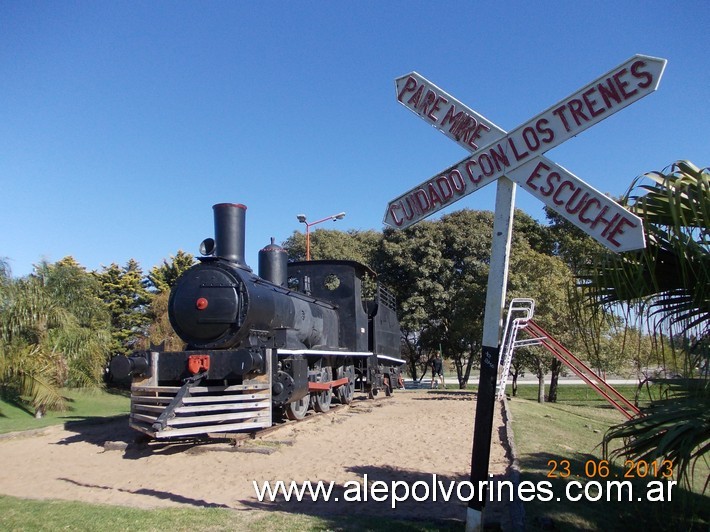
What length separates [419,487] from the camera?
6.16 metres

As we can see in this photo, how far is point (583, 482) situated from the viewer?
6168 millimetres

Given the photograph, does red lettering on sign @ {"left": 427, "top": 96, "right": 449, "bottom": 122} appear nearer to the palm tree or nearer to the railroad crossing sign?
the railroad crossing sign

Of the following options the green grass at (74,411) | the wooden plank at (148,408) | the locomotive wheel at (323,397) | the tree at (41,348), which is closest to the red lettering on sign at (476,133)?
the wooden plank at (148,408)

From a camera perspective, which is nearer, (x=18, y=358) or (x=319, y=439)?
(x=319, y=439)

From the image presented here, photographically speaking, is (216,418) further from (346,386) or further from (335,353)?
(346,386)

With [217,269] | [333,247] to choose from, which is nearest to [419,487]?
[217,269]

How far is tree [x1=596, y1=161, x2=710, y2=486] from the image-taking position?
3502 mm

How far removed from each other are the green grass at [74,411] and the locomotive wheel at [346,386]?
5308mm

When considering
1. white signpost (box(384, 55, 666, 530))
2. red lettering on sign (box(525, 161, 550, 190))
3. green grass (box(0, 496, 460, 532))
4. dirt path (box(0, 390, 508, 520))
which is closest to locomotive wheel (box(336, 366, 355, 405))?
dirt path (box(0, 390, 508, 520))

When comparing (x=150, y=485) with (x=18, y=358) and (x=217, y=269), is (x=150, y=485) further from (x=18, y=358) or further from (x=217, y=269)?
(x=18, y=358)

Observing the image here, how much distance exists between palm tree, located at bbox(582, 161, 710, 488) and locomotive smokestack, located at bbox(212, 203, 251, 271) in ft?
23.3

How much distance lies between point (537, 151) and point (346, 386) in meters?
12.4

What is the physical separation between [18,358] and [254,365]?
6.48 meters

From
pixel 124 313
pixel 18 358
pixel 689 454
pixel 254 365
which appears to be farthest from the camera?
pixel 124 313
